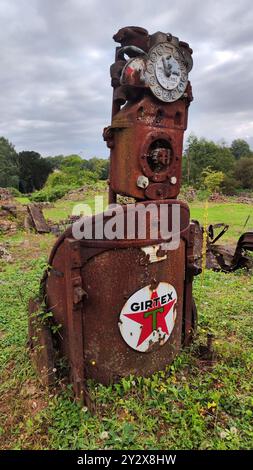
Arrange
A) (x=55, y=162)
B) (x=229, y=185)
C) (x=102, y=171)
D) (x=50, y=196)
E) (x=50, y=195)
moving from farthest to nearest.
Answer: (x=55, y=162) → (x=102, y=171) → (x=229, y=185) → (x=50, y=195) → (x=50, y=196)

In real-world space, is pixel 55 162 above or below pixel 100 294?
above

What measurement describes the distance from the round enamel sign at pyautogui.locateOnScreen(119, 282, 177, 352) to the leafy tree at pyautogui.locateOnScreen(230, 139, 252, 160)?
49741mm

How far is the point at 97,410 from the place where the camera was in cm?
244

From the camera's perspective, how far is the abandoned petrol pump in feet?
7.75

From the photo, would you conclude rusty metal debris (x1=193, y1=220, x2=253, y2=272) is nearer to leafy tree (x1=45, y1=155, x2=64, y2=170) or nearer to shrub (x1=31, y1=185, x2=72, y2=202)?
shrub (x1=31, y1=185, x2=72, y2=202)

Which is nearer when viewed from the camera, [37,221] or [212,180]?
[37,221]

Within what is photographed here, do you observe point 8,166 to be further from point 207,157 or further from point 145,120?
point 145,120

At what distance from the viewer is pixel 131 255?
241cm

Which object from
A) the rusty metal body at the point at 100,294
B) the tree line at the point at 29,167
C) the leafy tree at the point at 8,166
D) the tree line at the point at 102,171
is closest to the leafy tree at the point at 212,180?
the tree line at the point at 102,171

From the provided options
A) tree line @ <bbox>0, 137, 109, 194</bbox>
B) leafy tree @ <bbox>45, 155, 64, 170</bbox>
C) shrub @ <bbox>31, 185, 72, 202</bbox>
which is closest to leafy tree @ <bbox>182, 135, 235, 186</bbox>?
tree line @ <bbox>0, 137, 109, 194</bbox>

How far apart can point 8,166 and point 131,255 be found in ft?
148

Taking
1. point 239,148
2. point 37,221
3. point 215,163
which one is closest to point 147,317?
point 37,221

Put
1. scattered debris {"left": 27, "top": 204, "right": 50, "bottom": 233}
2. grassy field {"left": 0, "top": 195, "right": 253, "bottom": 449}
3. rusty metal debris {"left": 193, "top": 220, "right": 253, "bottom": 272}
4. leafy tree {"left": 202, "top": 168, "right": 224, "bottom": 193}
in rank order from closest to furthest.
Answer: grassy field {"left": 0, "top": 195, "right": 253, "bottom": 449}, rusty metal debris {"left": 193, "top": 220, "right": 253, "bottom": 272}, scattered debris {"left": 27, "top": 204, "right": 50, "bottom": 233}, leafy tree {"left": 202, "top": 168, "right": 224, "bottom": 193}

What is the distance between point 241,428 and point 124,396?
34.7 inches
